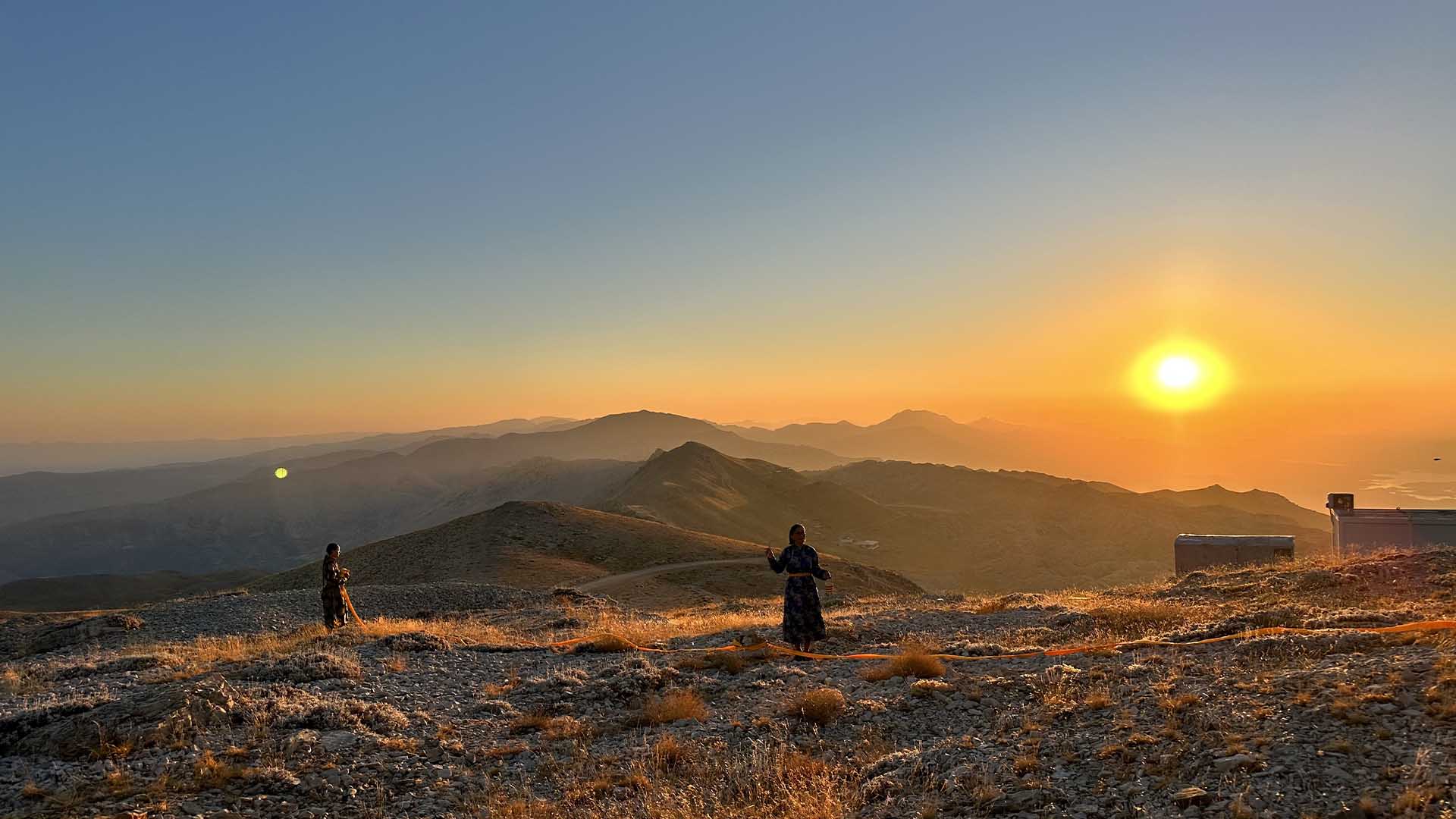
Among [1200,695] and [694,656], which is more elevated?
[1200,695]

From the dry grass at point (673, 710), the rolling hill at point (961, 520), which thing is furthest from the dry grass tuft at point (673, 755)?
the rolling hill at point (961, 520)

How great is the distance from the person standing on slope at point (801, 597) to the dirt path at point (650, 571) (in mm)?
22850

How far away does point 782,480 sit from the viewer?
324ft

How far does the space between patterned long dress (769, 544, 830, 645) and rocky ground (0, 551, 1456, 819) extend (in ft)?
2.76

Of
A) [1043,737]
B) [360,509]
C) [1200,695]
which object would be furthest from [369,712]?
[360,509]

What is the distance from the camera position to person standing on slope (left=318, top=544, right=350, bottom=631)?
55.5ft

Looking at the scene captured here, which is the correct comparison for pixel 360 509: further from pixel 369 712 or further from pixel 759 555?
pixel 369 712

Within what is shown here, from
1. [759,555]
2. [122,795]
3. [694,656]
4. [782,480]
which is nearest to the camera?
[122,795]

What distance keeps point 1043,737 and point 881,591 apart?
33530 mm

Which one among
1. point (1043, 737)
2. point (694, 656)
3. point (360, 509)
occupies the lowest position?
point (360, 509)

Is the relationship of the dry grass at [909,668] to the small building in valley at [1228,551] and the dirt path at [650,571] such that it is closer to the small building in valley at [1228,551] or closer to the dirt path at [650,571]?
the small building in valley at [1228,551]

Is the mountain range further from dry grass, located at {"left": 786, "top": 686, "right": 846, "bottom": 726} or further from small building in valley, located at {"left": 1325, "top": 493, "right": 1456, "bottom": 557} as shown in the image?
dry grass, located at {"left": 786, "top": 686, "right": 846, "bottom": 726}

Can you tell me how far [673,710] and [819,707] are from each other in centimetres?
187

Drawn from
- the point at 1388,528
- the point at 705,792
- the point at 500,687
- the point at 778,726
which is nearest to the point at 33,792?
the point at 500,687
